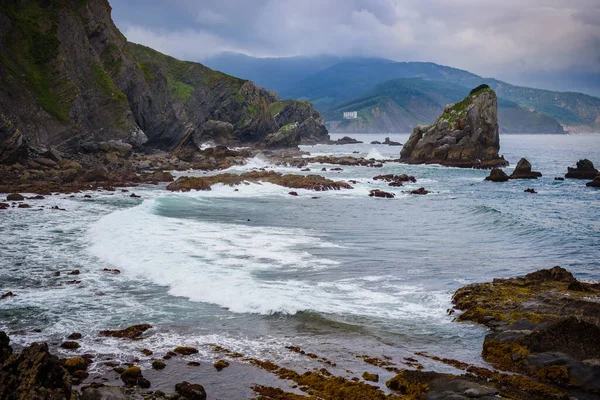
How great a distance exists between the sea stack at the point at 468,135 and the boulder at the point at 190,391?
3150 inches

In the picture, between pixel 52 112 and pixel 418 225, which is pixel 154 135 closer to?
pixel 52 112

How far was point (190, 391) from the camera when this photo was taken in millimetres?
9445

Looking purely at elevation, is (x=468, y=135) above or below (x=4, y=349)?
Result: above

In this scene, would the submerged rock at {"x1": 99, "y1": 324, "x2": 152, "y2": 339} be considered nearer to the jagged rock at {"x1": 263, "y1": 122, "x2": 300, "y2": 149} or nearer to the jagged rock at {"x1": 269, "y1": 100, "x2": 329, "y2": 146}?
the jagged rock at {"x1": 263, "y1": 122, "x2": 300, "y2": 149}

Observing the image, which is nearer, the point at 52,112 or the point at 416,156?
the point at 52,112

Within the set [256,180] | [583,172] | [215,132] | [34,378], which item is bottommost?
[34,378]

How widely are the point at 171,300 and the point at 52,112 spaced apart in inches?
1996

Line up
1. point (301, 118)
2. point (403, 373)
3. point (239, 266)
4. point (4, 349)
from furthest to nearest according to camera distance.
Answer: point (301, 118) < point (239, 266) < point (403, 373) < point (4, 349)

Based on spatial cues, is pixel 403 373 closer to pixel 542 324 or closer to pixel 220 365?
pixel 220 365

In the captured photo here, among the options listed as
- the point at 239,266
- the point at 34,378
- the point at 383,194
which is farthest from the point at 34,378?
the point at 383,194

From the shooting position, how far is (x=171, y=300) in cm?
1606

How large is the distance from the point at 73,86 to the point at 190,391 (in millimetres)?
62589

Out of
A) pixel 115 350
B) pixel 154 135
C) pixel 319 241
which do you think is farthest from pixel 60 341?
pixel 154 135

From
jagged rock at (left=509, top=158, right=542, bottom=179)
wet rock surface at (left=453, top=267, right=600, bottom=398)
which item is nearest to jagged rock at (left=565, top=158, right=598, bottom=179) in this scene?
jagged rock at (left=509, top=158, right=542, bottom=179)
